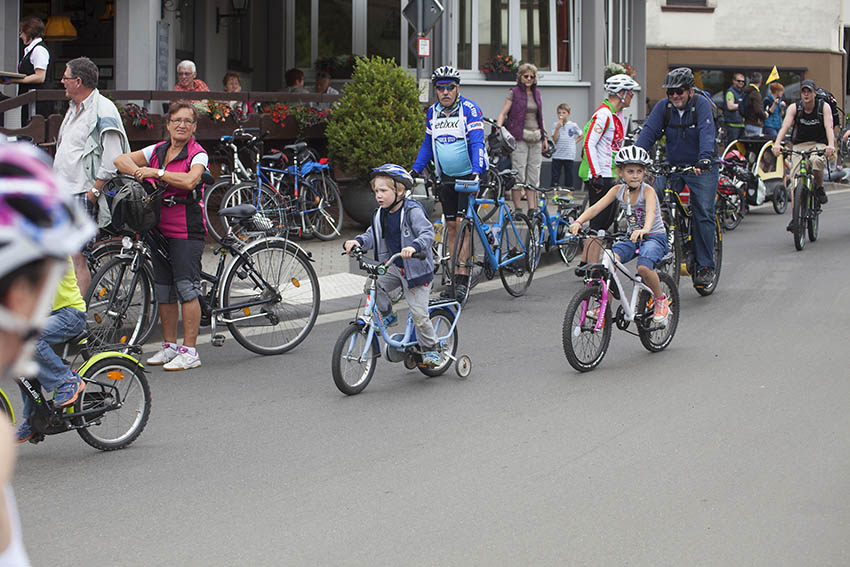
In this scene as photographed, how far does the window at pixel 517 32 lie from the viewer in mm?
20797

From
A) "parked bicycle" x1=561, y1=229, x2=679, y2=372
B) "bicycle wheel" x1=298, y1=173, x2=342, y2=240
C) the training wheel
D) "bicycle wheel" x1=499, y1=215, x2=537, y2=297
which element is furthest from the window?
the training wheel

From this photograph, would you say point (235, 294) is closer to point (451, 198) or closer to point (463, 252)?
point (463, 252)

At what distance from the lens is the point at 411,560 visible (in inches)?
178

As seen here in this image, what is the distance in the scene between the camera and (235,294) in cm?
859

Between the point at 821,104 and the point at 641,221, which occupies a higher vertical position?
the point at 821,104

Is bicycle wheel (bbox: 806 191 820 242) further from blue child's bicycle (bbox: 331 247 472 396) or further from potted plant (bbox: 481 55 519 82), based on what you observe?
blue child's bicycle (bbox: 331 247 472 396)

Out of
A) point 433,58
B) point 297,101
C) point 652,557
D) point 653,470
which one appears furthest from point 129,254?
point 433,58

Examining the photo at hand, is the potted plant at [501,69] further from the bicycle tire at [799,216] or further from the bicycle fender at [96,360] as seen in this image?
the bicycle fender at [96,360]

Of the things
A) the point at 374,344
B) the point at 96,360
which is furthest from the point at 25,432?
the point at 374,344

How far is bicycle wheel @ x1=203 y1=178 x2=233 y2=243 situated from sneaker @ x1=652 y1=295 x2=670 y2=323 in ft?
21.2

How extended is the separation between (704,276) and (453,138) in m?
2.55

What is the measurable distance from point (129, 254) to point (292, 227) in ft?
17.0

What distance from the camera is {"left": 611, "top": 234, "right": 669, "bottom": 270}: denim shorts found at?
28.0 ft

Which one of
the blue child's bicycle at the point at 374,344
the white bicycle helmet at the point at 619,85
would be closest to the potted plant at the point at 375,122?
the white bicycle helmet at the point at 619,85
